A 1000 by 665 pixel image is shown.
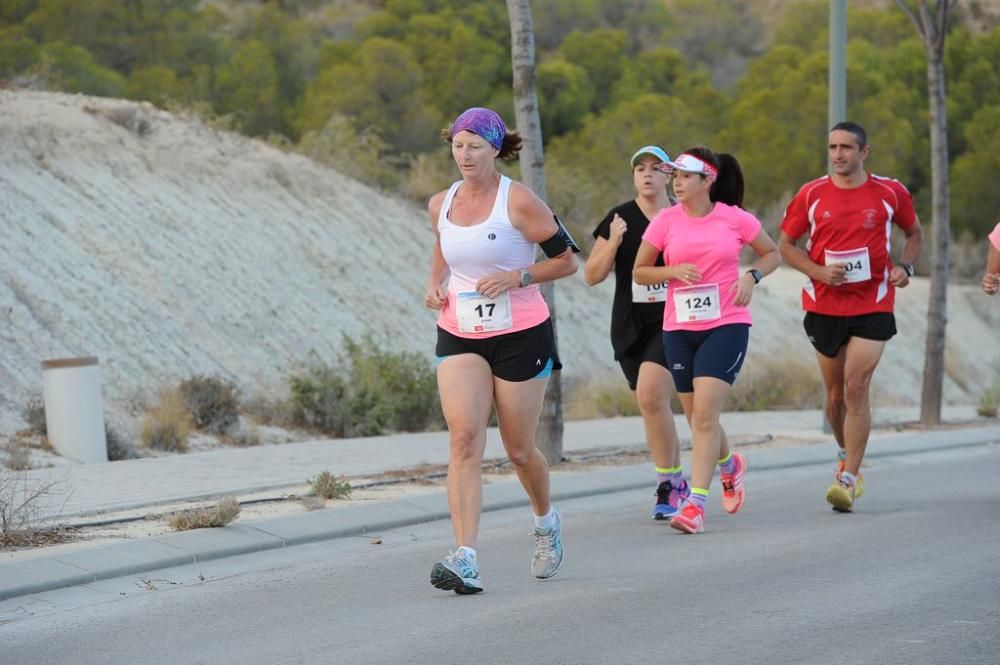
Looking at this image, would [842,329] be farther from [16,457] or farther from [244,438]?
[244,438]

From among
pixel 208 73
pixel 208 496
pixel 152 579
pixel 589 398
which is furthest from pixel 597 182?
pixel 152 579

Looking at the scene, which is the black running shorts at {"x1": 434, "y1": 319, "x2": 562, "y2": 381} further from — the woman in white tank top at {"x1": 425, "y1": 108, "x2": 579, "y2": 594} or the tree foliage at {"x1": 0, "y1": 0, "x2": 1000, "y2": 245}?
the tree foliage at {"x1": 0, "y1": 0, "x2": 1000, "y2": 245}

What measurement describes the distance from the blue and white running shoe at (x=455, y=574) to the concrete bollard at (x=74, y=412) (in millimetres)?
6883

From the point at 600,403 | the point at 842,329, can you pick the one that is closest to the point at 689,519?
the point at 842,329

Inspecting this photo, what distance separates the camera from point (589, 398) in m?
22.9

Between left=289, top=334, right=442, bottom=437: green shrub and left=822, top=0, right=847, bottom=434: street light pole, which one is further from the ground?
left=822, top=0, right=847, bottom=434: street light pole

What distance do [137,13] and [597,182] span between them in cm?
1207

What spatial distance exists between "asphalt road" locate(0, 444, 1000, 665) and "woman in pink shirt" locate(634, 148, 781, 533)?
645 mm

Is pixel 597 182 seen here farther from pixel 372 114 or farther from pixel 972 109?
pixel 972 109

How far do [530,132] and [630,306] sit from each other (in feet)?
10.9

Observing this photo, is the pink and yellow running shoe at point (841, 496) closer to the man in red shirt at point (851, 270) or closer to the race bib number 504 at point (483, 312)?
the man in red shirt at point (851, 270)

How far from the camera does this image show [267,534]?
32.7 feet

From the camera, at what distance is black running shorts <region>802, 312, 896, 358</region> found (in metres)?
11.0

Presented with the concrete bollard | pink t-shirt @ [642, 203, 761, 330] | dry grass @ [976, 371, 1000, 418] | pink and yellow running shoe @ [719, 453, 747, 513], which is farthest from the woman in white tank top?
dry grass @ [976, 371, 1000, 418]
